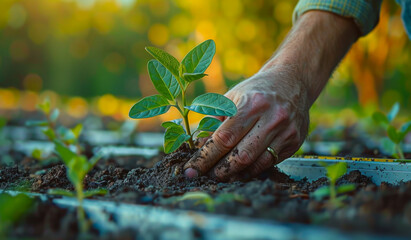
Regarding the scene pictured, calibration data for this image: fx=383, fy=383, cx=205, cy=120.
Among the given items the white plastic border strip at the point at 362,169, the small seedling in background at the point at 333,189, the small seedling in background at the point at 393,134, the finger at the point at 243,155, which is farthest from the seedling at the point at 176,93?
the small seedling in background at the point at 393,134

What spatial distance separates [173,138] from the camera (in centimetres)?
133

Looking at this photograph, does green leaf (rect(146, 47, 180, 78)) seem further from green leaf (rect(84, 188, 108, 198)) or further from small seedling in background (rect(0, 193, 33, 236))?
small seedling in background (rect(0, 193, 33, 236))

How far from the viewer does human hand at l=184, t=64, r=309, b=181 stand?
1335mm

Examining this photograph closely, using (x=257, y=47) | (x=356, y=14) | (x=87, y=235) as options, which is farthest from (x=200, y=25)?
(x=87, y=235)

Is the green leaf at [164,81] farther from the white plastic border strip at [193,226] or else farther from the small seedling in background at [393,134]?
the small seedling in background at [393,134]

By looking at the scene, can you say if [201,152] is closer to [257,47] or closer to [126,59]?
[257,47]

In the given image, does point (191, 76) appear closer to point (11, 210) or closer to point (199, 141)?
point (199, 141)

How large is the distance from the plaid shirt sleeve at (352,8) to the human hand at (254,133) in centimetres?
57

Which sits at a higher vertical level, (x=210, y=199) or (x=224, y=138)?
(x=224, y=138)

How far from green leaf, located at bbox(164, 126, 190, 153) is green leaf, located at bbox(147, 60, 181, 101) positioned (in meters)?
0.11

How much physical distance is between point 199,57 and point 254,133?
33 cm

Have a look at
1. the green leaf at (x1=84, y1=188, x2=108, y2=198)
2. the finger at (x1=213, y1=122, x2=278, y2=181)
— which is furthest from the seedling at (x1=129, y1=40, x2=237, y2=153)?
the green leaf at (x1=84, y1=188, x2=108, y2=198)

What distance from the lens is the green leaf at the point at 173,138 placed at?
1.30 metres

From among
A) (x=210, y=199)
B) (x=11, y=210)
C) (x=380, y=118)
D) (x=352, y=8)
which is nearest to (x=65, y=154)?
(x=11, y=210)
